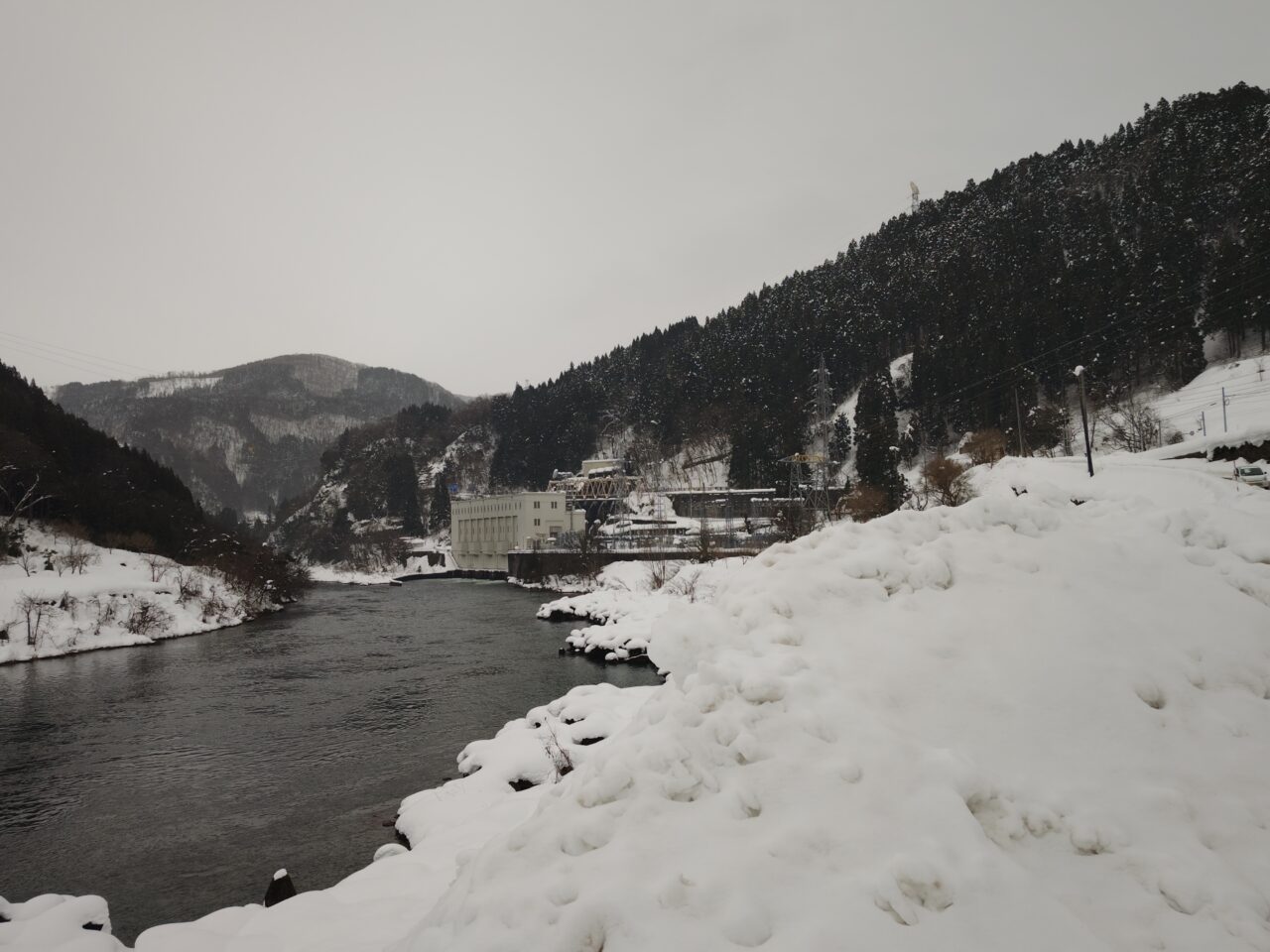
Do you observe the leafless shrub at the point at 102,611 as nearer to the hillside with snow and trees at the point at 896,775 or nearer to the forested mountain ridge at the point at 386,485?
the hillside with snow and trees at the point at 896,775

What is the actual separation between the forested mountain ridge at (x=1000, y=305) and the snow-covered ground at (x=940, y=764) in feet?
227

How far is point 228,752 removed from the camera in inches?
604

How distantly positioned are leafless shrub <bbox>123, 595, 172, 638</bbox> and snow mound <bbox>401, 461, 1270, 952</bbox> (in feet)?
133

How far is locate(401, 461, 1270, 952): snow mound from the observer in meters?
2.61

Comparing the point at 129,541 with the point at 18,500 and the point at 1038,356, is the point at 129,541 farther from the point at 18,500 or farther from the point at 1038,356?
the point at 1038,356

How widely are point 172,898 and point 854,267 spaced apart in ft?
380

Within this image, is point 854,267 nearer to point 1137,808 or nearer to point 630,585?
point 630,585

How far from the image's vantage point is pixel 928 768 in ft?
10.2

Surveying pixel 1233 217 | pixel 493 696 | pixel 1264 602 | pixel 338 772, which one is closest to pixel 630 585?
pixel 493 696

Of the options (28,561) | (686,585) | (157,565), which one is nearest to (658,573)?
(686,585)

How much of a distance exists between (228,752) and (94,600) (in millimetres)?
26718

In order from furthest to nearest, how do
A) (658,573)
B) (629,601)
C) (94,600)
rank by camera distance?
(658,573)
(629,601)
(94,600)

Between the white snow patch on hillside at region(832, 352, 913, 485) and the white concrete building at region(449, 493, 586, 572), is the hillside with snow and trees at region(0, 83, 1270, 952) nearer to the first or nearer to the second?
the white concrete building at region(449, 493, 586, 572)

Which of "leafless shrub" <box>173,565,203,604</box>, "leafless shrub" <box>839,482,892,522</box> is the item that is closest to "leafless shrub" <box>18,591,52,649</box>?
"leafless shrub" <box>173,565,203,604</box>
